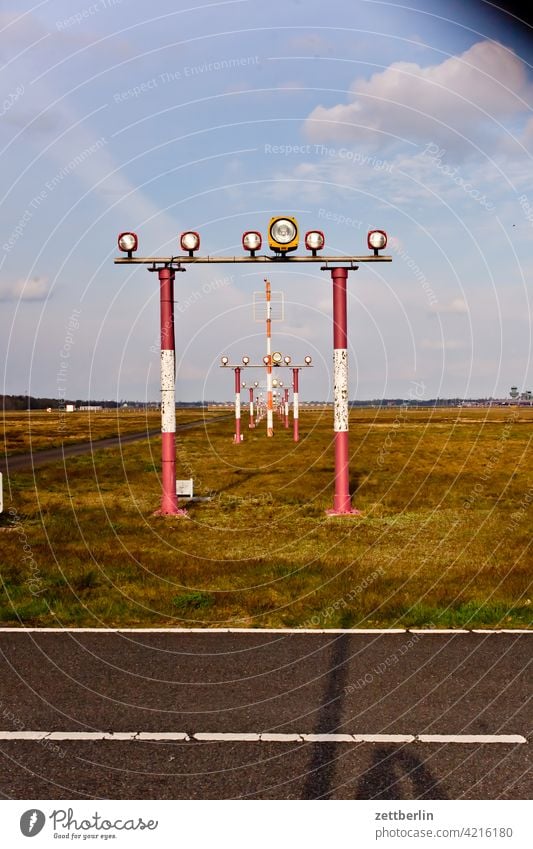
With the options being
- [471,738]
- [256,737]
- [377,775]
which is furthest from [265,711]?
[471,738]

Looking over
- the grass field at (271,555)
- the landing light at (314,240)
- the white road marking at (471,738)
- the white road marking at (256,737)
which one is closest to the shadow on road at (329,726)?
the white road marking at (256,737)

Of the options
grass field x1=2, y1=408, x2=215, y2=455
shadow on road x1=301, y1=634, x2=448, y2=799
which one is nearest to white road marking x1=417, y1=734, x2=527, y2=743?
shadow on road x1=301, y1=634, x2=448, y2=799

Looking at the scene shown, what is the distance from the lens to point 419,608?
8492mm

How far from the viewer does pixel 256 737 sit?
16.6ft

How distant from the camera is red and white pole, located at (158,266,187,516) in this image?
15297 millimetres

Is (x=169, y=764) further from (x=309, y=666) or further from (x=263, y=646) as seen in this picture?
(x=263, y=646)

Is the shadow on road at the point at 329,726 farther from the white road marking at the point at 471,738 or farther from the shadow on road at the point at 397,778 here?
the white road marking at the point at 471,738

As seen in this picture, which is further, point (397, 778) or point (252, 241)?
point (252, 241)

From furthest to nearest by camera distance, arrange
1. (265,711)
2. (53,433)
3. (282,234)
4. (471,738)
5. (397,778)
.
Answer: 1. (53,433)
2. (282,234)
3. (265,711)
4. (471,738)
5. (397,778)

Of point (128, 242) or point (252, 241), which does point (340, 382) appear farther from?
point (128, 242)

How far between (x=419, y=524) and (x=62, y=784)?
11.4 meters

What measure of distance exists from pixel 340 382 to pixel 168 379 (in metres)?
3.67

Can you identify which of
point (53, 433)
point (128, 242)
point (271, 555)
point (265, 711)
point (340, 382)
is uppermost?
point (128, 242)

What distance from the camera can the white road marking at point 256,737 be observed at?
4.99m
